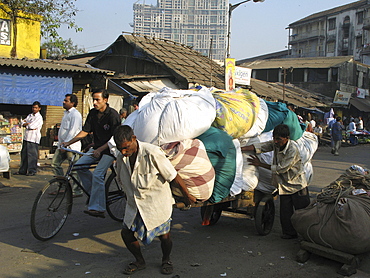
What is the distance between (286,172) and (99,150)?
2365 mm

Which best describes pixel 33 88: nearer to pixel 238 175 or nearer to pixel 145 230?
pixel 238 175

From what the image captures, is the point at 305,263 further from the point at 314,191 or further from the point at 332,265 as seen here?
the point at 314,191

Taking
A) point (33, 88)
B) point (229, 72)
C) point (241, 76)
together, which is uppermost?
point (241, 76)

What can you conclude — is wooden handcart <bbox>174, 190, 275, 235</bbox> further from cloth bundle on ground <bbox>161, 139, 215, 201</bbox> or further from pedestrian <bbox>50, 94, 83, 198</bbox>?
pedestrian <bbox>50, 94, 83, 198</bbox>

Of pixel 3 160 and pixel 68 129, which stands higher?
pixel 68 129

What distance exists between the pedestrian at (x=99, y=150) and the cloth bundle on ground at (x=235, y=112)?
1.41 metres

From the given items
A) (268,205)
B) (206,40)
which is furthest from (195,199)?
(206,40)

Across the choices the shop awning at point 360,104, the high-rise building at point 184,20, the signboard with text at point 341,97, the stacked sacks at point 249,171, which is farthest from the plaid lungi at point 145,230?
the high-rise building at point 184,20

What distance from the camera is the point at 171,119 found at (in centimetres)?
416

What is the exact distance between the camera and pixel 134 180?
3.71 m

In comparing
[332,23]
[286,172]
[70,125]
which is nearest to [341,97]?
[332,23]

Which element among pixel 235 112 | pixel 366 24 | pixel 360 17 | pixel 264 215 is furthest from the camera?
pixel 360 17

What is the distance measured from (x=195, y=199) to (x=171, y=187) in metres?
0.31

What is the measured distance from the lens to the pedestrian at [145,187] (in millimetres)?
3672
